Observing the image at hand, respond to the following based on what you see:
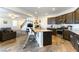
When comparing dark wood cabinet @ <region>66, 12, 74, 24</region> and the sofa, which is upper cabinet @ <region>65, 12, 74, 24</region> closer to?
dark wood cabinet @ <region>66, 12, 74, 24</region>

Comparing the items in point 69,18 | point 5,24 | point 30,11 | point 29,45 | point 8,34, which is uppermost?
point 30,11

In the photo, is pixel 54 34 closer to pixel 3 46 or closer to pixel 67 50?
pixel 67 50

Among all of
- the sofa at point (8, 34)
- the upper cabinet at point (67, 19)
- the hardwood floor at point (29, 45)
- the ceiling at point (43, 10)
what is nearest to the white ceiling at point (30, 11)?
the ceiling at point (43, 10)

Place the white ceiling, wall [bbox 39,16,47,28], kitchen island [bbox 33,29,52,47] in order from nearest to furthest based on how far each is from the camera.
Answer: the white ceiling, wall [bbox 39,16,47,28], kitchen island [bbox 33,29,52,47]

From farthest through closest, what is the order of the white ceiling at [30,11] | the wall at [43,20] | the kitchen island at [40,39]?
1. the kitchen island at [40,39]
2. the wall at [43,20]
3. the white ceiling at [30,11]

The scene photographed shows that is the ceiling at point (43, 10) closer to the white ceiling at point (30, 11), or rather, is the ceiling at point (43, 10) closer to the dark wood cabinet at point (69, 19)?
the white ceiling at point (30, 11)

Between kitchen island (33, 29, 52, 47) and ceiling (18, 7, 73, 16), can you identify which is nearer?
ceiling (18, 7, 73, 16)

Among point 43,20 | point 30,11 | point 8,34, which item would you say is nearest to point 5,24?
point 8,34

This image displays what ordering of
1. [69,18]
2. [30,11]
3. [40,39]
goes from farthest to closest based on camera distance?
[40,39]
[69,18]
[30,11]

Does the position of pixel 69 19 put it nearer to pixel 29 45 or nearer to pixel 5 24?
pixel 29 45

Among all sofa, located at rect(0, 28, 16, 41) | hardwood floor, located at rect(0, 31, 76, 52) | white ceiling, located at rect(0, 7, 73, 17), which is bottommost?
hardwood floor, located at rect(0, 31, 76, 52)

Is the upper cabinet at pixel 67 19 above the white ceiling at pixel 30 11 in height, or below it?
below

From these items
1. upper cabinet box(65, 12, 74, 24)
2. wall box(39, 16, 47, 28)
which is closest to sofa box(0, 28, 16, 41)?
wall box(39, 16, 47, 28)

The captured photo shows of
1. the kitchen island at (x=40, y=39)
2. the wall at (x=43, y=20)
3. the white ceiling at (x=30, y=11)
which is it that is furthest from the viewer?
the kitchen island at (x=40, y=39)
